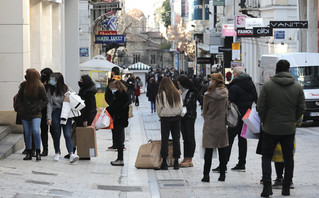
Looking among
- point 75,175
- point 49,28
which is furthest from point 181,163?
point 49,28

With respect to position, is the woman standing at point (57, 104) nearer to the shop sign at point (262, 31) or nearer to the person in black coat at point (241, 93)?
the person in black coat at point (241, 93)

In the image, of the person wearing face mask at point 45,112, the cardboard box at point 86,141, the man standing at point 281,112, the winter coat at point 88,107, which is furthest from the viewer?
the winter coat at point 88,107

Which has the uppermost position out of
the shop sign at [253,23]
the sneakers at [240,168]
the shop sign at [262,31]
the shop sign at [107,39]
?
the shop sign at [253,23]

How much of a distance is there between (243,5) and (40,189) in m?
42.5

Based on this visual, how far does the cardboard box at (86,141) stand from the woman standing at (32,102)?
0.94 metres

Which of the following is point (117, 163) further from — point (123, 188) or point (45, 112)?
point (123, 188)

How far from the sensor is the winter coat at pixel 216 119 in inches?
444

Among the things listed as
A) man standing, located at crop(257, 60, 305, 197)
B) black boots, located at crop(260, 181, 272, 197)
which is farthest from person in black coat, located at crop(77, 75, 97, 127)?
black boots, located at crop(260, 181, 272, 197)

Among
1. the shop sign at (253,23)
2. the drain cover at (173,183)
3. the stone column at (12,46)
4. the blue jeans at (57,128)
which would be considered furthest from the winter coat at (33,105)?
the shop sign at (253,23)

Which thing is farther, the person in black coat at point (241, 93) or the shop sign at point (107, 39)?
the shop sign at point (107, 39)

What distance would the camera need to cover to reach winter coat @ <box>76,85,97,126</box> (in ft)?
45.9

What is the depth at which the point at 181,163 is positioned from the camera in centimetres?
1362

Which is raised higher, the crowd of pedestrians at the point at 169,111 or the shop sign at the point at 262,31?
the shop sign at the point at 262,31

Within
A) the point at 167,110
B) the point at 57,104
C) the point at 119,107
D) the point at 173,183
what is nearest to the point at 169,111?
the point at 167,110
